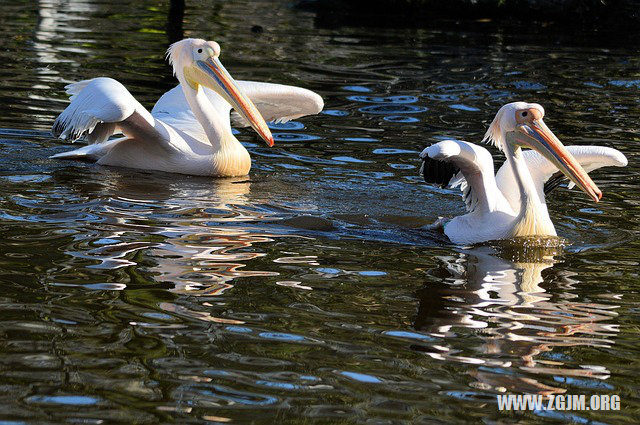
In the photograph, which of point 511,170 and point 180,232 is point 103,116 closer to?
point 180,232

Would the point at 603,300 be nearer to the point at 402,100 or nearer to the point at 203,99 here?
the point at 203,99

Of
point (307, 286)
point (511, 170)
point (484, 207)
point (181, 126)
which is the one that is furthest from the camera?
point (181, 126)

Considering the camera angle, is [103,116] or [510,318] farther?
[103,116]

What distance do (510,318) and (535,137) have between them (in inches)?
68.5

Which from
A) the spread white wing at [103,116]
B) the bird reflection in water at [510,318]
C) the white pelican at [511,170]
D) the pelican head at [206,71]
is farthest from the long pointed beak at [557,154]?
the spread white wing at [103,116]

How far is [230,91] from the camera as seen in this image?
7.40 m

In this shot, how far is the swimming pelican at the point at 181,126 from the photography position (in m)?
6.97

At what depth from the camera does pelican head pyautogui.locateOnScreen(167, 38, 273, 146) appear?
736cm

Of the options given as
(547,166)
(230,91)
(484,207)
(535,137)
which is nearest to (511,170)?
(547,166)

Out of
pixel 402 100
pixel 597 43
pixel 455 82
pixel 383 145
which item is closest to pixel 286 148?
pixel 383 145

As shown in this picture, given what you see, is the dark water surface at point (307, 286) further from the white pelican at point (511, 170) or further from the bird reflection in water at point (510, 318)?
the white pelican at point (511, 170)

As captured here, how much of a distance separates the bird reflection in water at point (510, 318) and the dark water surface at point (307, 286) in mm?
13

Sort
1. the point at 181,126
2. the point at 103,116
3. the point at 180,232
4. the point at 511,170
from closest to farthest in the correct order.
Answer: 1. the point at 180,232
2. the point at 511,170
3. the point at 103,116
4. the point at 181,126

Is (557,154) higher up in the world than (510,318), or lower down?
higher up
